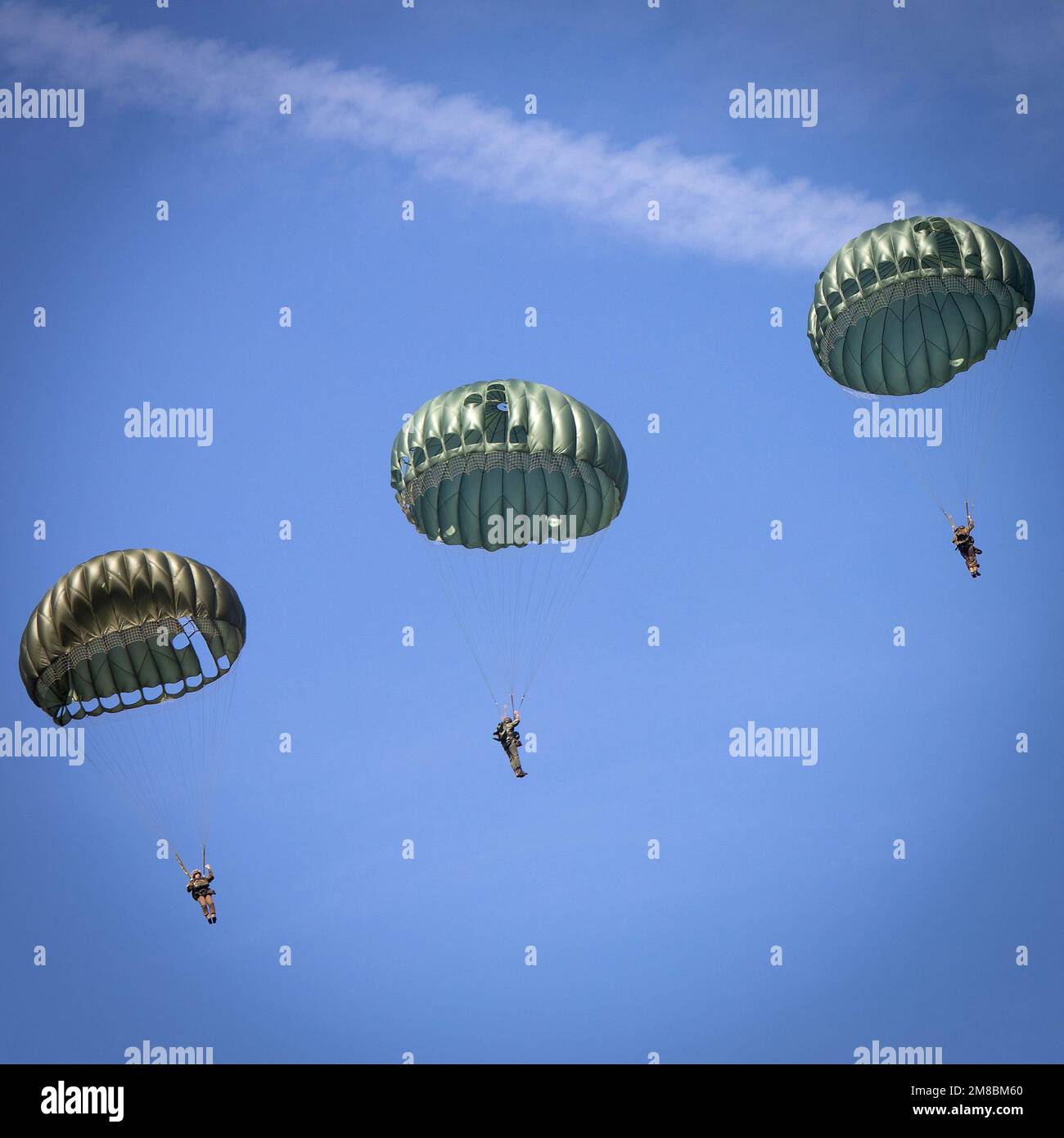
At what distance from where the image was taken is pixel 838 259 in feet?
174

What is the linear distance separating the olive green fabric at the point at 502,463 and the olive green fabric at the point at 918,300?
19.5ft

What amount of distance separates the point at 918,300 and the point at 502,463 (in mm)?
10136

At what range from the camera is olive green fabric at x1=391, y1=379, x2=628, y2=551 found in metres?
51.5

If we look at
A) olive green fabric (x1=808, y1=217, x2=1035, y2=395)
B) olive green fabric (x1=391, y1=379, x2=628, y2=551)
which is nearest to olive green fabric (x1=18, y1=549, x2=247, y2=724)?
olive green fabric (x1=391, y1=379, x2=628, y2=551)

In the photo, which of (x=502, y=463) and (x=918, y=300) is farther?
(x=918, y=300)

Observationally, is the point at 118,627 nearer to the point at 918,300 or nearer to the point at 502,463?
the point at 502,463

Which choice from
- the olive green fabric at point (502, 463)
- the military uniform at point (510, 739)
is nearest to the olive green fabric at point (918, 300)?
the olive green fabric at point (502, 463)

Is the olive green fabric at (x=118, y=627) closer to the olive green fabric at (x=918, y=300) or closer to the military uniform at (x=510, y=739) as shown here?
the military uniform at (x=510, y=739)

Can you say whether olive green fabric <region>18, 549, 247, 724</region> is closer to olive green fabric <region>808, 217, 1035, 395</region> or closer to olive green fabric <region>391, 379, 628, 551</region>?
olive green fabric <region>391, 379, 628, 551</region>

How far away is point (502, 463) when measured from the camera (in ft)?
170

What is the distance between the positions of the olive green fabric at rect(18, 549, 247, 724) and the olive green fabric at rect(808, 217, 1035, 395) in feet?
50.6

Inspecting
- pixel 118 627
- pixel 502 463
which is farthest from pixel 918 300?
pixel 118 627
